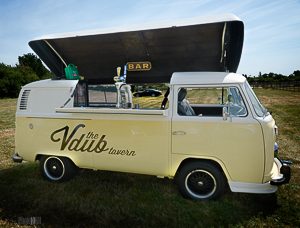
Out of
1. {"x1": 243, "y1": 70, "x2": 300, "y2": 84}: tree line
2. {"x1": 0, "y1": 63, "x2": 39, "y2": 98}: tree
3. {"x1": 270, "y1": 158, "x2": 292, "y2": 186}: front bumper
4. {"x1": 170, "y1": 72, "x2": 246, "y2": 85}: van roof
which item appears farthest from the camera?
{"x1": 243, "y1": 70, "x2": 300, "y2": 84}: tree line

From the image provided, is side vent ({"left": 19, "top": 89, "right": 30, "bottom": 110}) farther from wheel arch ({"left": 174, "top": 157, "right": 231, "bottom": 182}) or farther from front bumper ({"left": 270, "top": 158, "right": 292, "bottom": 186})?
front bumper ({"left": 270, "top": 158, "right": 292, "bottom": 186})

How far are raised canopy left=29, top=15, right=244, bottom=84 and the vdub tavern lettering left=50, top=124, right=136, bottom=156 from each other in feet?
6.09

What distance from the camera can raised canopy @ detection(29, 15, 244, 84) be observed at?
5.33 meters

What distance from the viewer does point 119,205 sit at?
4.93m

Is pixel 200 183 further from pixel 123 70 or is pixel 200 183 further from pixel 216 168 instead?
pixel 123 70

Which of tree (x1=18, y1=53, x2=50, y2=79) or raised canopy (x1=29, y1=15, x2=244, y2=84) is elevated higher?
tree (x1=18, y1=53, x2=50, y2=79)

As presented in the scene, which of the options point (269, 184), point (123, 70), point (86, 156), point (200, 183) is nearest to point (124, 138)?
point (86, 156)

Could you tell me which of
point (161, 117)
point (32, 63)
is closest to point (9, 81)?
point (32, 63)

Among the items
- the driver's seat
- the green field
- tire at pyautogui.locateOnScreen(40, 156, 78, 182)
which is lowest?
the green field

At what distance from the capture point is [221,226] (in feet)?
13.8

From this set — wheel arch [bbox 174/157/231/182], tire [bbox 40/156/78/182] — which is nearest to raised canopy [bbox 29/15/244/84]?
tire [bbox 40/156/78/182]

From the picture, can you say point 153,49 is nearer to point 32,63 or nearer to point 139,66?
point 139,66

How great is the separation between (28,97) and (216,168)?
15.0ft

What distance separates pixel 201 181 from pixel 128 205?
1.52 meters
